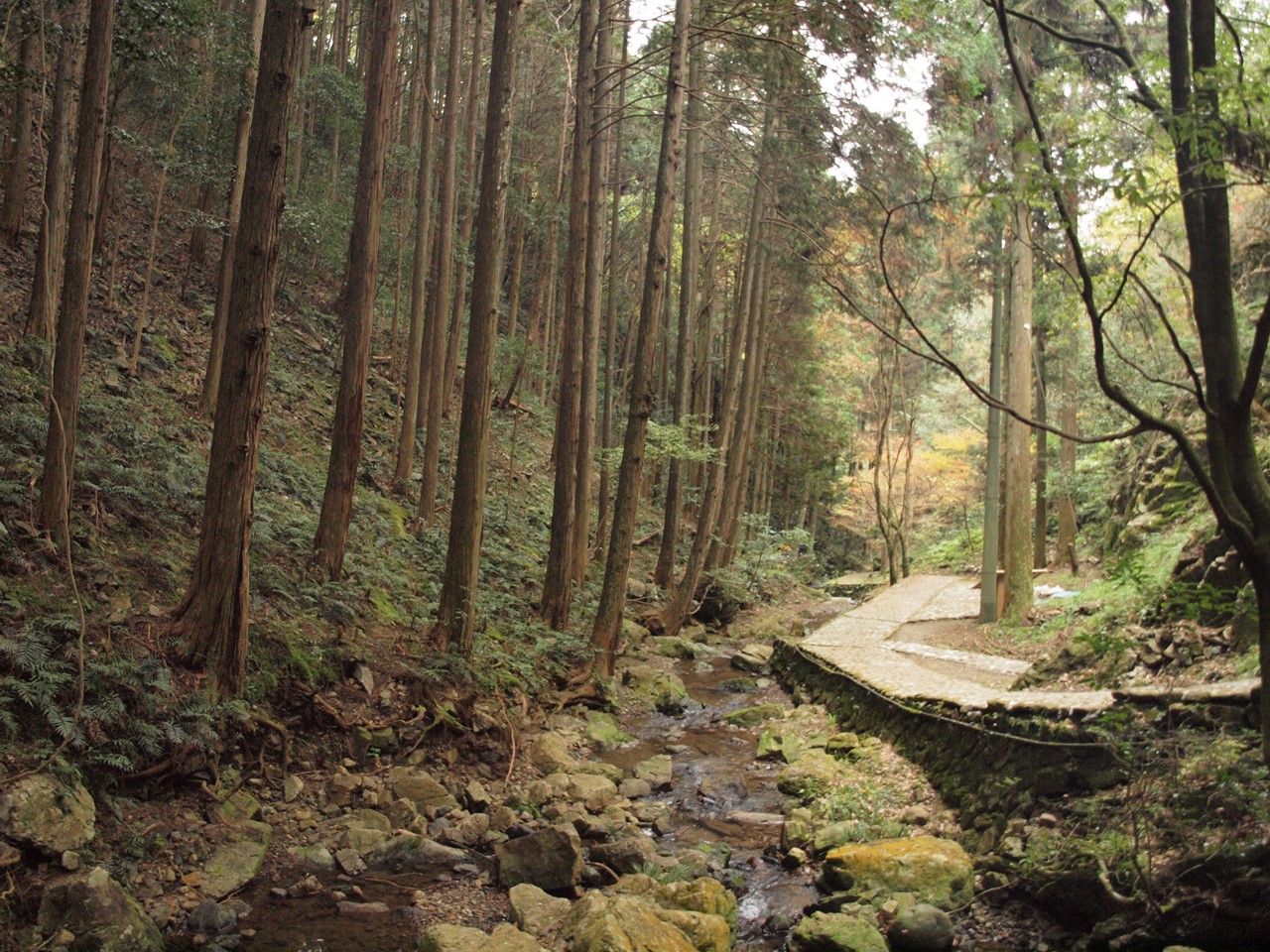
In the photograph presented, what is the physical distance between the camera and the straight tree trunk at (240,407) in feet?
20.4

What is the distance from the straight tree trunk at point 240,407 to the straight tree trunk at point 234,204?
493 cm

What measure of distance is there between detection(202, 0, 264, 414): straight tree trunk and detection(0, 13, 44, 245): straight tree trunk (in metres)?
2.21

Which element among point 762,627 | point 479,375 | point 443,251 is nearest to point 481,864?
point 479,375

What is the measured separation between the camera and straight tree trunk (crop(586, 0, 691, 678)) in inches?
423

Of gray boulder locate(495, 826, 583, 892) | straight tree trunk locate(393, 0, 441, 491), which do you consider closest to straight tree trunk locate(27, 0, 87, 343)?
straight tree trunk locate(393, 0, 441, 491)

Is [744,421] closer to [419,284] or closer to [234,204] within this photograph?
[419,284]

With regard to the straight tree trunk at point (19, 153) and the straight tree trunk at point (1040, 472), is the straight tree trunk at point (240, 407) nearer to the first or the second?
the straight tree trunk at point (19, 153)

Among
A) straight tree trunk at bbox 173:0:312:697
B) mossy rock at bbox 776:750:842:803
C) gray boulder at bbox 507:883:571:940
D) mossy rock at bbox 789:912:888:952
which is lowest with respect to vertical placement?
mossy rock at bbox 776:750:842:803

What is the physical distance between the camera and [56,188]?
372 inches

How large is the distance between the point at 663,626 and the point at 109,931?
12.3m

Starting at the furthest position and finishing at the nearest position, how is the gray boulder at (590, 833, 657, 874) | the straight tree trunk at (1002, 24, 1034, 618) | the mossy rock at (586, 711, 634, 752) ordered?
the straight tree trunk at (1002, 24, 1034, 618) → the mossy rock at (586, 711, 634, 752) → the gray boulder at (590, 833, 657, 874)

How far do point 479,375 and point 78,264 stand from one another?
3616 mm

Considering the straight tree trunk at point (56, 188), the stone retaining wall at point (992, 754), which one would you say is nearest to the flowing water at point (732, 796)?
the stone retaining wall at point (992, 754)

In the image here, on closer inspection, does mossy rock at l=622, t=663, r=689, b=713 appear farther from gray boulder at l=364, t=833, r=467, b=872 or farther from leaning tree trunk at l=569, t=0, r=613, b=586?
gray boulder at l=364, t=833, r=467, b=872
